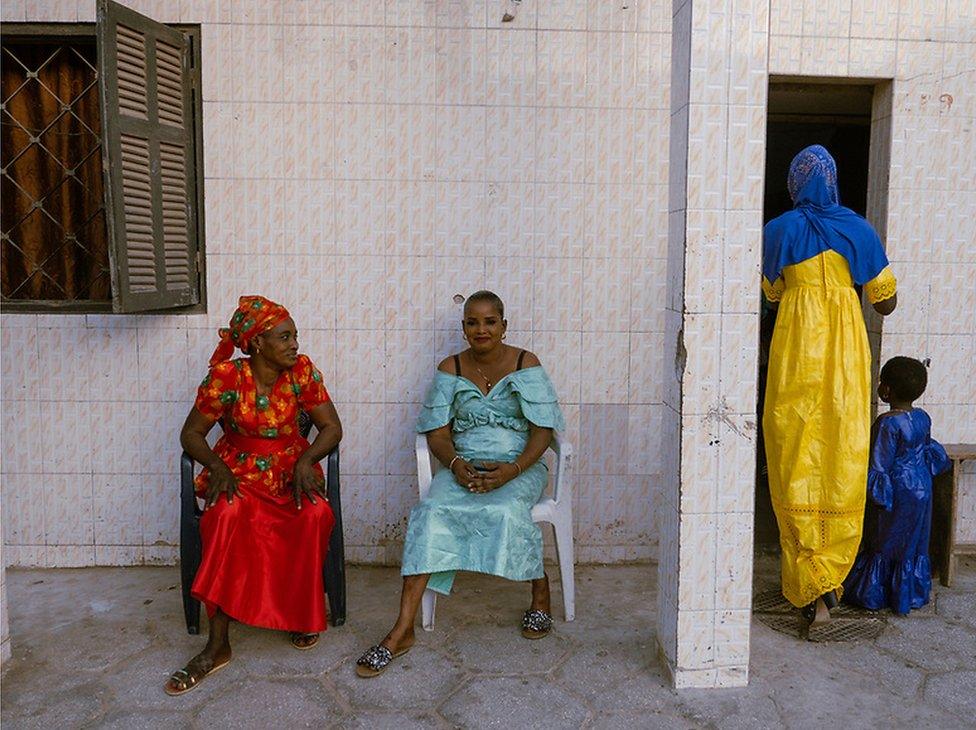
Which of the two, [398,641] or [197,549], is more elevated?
[197,549]

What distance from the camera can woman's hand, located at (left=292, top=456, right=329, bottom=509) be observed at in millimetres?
3555

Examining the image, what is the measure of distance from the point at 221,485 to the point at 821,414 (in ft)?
7.60

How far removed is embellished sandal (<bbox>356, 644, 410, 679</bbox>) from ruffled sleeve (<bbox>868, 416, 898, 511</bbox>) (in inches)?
81.1

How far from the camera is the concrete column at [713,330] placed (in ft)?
9.62

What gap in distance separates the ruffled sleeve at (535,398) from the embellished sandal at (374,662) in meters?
1.09

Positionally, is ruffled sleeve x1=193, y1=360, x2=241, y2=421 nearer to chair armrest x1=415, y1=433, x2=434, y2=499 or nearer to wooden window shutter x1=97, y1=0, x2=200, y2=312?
wooden window shutter x1=97, y1=0, x2=200, y2=312

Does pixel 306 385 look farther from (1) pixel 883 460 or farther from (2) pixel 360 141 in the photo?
(1) pixel 883 460

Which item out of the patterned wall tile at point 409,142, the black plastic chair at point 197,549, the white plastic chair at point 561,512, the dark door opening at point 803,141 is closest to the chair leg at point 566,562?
the white plastic chair at point 561,512

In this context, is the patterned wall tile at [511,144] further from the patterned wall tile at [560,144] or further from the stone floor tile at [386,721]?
the stone floor tile at [386,721]

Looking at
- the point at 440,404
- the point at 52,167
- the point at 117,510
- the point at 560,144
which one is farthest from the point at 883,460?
the point at 52,167

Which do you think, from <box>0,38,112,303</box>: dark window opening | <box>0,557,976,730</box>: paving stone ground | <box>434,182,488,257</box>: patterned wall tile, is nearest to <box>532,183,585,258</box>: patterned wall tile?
<box>434,182,488,257</box>: patterned wall tile

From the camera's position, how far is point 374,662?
11.0 feet

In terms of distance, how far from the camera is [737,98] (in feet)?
9.66

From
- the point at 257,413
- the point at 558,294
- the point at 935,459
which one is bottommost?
the point at 935,459
